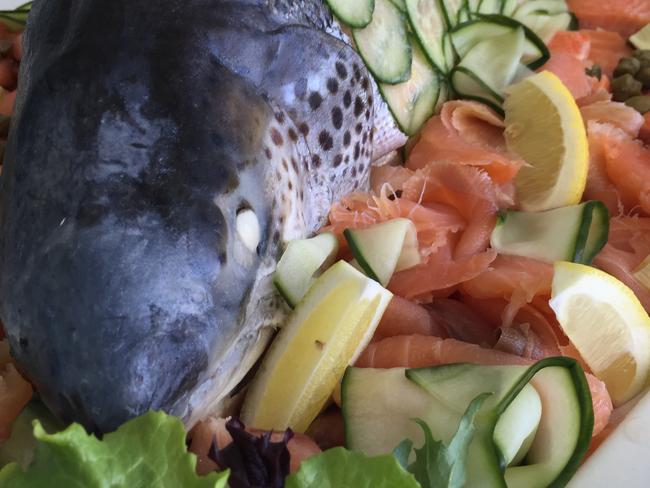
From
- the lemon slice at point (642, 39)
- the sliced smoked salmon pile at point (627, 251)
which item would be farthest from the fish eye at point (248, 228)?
the lemon slice at point (642, 39)

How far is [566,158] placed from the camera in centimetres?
185

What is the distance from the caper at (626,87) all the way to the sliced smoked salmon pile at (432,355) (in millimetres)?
1140

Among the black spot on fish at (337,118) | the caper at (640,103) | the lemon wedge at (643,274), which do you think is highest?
the black spot on fish at (337,118)

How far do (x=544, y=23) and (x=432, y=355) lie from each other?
1455 millimetres

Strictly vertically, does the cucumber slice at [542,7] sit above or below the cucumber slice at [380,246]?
above

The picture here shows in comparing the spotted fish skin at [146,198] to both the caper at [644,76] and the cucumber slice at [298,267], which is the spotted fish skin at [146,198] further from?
the caper at [644,76]

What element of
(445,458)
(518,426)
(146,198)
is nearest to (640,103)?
(518,426)

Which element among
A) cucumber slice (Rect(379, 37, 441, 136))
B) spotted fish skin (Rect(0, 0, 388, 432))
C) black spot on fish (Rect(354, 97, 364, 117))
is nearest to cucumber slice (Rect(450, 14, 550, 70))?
cucumber slice (Rect(379, 37, 441, 136))

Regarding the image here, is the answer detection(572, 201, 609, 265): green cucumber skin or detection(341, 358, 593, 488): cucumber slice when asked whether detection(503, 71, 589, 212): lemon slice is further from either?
detection(341, 358, 593, 488): cucumber slice

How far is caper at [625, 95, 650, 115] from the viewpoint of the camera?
221 cm

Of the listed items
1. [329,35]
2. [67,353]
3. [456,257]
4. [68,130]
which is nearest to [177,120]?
[68,130]

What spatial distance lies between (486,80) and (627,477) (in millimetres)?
1199

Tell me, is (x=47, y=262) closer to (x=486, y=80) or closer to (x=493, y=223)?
(x=493, y=223)

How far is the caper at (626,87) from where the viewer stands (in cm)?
230
